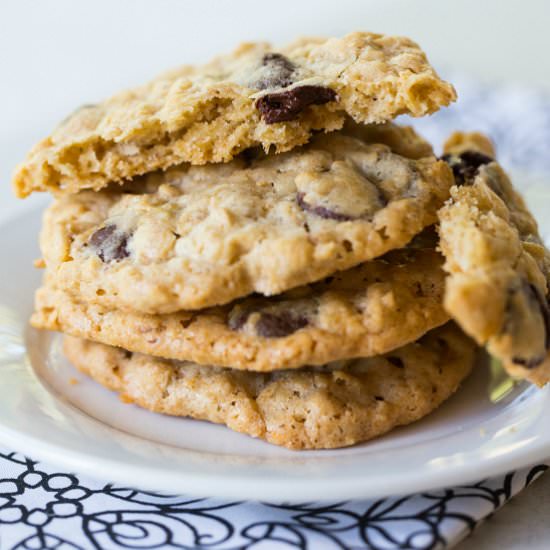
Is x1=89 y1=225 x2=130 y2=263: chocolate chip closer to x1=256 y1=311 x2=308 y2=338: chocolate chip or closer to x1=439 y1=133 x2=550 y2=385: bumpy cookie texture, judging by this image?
x1=256 y1=311 x2=308 y2=338: chocolate chip

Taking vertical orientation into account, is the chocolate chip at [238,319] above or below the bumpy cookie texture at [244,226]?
below

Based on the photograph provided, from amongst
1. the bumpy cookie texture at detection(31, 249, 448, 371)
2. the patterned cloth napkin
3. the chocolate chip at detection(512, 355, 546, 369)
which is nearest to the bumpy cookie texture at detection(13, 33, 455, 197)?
the bumpy cookie texture at detection(31, 249, 448, 371)

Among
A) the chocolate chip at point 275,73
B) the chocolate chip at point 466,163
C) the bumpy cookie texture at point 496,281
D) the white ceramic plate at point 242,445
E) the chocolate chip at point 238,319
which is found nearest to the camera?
the bumpy cookie texture at point 496,281

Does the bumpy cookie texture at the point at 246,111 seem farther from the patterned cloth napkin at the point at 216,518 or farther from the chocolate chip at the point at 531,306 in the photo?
the patterned cloth napkin at the point at 216,518

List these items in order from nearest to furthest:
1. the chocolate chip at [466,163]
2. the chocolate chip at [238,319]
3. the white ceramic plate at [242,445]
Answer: the white ceramic plate at [242,445] → the chocolate chip at [238,319] → the chocolate chip at [466,163]

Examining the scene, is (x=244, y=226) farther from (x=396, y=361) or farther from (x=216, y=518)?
(x=216, y=518)

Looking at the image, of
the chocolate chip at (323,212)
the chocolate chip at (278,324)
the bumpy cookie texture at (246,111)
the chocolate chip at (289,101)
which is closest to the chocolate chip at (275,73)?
the bumpy cookie texture at (246,111)

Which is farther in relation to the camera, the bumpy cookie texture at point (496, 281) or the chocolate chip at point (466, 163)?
the chocolate chip at point (466, 163)
